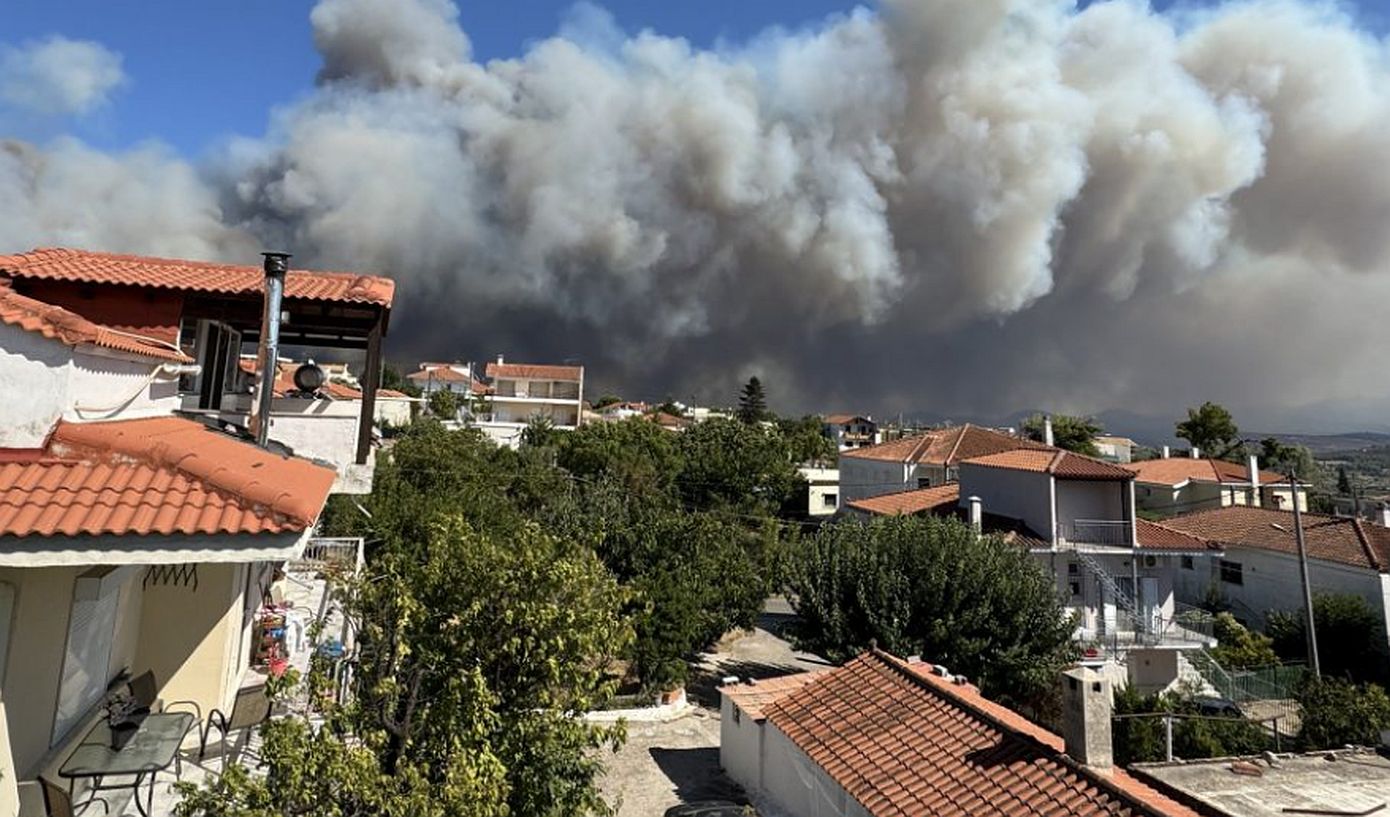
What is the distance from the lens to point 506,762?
481 centimetres

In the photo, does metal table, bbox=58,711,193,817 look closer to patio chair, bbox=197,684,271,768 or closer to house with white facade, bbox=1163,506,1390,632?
patio chair, bbox=197,684,271,768

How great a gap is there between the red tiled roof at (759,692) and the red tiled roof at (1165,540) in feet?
63.5

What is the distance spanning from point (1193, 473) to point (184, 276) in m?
65.1

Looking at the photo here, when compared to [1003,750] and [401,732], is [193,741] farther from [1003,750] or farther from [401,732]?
[1003,750]

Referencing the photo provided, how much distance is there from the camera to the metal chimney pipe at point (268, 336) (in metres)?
7.21

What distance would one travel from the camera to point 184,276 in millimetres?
8984

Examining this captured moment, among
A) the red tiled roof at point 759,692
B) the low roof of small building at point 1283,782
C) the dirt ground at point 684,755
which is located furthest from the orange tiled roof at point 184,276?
the low roof of small building at point 1283,782

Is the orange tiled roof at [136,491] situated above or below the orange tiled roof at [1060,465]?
below

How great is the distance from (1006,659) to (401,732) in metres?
20.6

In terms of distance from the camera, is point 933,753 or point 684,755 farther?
point 684,755

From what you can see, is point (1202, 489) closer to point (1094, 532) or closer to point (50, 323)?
point (1094, 532)

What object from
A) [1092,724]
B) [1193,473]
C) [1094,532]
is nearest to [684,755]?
[1092,724]

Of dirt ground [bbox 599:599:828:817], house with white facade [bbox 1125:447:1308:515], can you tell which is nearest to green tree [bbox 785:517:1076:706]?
dirt ground [bbox 599:599:828:817]

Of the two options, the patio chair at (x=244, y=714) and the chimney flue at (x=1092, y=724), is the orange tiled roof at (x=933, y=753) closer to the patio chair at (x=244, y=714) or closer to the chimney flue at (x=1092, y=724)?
the chimney flue at (x=1092, y=724)
